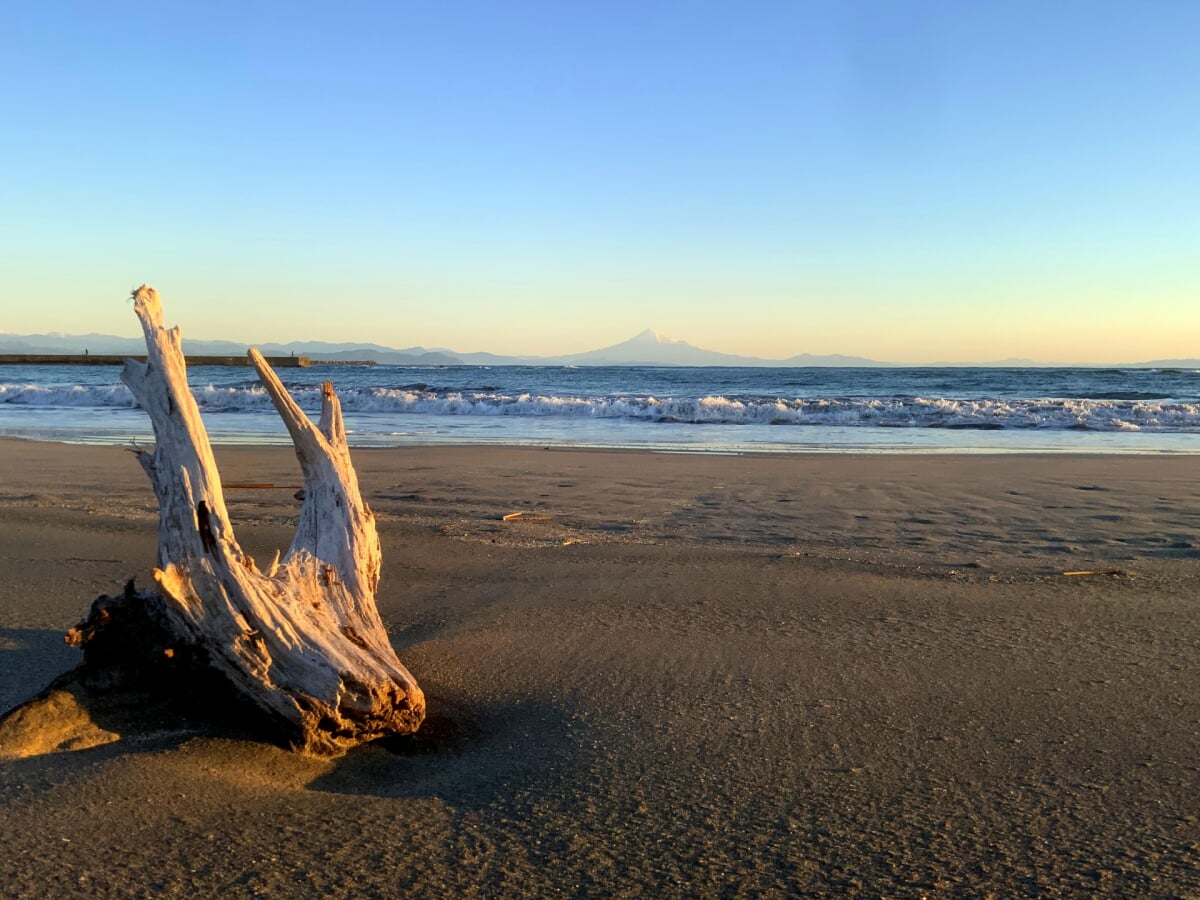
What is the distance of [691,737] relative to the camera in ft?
9.56

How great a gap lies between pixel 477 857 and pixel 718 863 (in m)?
0.58

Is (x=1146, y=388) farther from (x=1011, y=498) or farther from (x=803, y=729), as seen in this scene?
(x=803, y=729)

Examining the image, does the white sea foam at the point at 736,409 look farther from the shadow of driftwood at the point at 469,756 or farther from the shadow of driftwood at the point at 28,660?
the shadow of driftwood at the point at 469,756

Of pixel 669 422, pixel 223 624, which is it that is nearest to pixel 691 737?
pixel 223 624

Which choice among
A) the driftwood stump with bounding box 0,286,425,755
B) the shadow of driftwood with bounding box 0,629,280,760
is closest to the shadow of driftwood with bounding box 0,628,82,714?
the shadow of driftwood with bounding box 0,629,280,760

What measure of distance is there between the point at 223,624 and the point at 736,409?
73.7 feet

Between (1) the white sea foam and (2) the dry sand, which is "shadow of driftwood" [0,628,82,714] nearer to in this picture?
(2) the dry sand

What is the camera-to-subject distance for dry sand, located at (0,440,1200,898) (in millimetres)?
2150

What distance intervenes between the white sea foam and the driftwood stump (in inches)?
761

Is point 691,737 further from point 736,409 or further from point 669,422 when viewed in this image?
point 736,409

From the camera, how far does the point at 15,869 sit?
82.0 inches

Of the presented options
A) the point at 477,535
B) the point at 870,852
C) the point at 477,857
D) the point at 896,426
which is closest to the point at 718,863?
the point at 870,852

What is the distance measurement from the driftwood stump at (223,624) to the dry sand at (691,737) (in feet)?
0.54

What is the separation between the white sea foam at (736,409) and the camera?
21422mm
